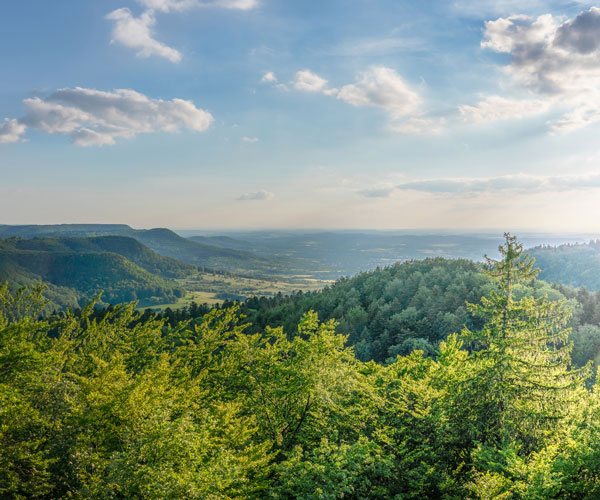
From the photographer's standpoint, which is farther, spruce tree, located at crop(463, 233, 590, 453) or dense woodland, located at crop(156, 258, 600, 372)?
dense woodland, located at crop(156, 258, 600, 372)

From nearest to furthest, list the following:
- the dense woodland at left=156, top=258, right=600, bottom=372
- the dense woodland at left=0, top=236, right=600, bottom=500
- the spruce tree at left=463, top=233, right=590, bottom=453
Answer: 1. the dense woodland at left=0, top=236, right=600, bottom=500
2. the spruce tree at left=463, top=233, right=590, bottom=453
3. the dense woodland at left=156, top=258, right=600, bottom=372

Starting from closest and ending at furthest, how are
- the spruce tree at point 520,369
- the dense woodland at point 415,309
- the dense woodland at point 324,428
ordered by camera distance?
1. the dense woodland at point 324,428
2. the spruce tree at point 520,369
3. the dense woodland at point 415,309

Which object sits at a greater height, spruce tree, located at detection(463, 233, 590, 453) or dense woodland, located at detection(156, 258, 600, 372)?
spruce tree, located at detection(463, 233, 590, 453)

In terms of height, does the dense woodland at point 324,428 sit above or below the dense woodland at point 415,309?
above

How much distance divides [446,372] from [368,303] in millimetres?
91753

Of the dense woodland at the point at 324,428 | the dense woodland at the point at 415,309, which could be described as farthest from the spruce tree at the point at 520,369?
the dense woodland at the point at 415,309

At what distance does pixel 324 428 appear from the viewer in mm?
21250

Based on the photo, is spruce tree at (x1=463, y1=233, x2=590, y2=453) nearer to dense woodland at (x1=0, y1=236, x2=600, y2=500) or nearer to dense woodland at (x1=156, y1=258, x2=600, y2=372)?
dense woodland at (x1=0, y1=236, x2=600, y2=500)

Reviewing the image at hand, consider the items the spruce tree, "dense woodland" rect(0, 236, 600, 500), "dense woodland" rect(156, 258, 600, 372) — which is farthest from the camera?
"dense woodland" rect(156, 258, 600, 372)

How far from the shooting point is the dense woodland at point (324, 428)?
45.8ft

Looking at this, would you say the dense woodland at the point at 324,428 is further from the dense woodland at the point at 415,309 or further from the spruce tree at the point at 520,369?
the dense woodland at the point at 415,309

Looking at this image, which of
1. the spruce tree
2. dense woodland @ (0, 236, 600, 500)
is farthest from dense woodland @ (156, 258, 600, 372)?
the spruce tree

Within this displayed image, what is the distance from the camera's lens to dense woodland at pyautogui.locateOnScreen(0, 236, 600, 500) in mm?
13953

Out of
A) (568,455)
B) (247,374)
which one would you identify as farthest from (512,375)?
(247,374)
